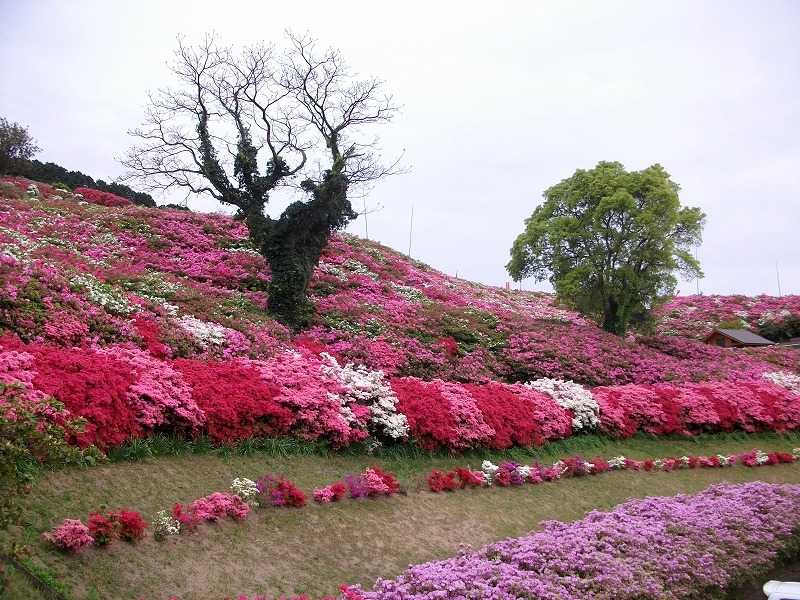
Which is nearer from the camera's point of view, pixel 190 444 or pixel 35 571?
pixel 35 571

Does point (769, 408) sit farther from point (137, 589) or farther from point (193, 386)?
point (137, 589)

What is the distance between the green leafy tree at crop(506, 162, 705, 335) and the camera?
2475cm

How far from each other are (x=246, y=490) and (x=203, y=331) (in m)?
6.13

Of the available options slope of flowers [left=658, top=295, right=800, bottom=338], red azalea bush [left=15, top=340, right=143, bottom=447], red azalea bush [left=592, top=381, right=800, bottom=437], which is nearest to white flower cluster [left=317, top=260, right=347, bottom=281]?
red azalea bush [left=592, top=381, right=800, bottom=437]

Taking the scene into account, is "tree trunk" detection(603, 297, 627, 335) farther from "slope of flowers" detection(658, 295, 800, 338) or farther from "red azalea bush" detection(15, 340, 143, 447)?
"red azalea bush" detection(15, 340, 143, 447)

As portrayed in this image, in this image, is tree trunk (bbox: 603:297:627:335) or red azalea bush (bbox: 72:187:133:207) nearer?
tree trunk (bbox: 603:297:627:335)

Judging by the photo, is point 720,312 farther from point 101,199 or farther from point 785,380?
point 101,199

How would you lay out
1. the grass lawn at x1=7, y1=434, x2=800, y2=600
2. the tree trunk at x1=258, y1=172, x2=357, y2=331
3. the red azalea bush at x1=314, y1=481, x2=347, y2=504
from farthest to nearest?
the tree trunk at x1=258, y1=172, x2=357, y2=331, the red azalea bush at x1=314, y1=481, x2=347, y2=504, the grass lawn at x1=7, y1=434, x2=800, y2=600

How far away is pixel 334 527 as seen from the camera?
8.11 metres

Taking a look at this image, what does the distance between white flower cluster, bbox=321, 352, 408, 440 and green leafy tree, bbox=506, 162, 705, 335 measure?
1456 centimetres

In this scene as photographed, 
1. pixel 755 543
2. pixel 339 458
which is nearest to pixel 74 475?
pixel 339 458

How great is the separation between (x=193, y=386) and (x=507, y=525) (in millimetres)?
5403

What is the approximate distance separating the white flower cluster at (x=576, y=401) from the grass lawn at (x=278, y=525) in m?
2.72

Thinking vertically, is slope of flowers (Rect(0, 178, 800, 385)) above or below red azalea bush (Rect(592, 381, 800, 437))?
above
